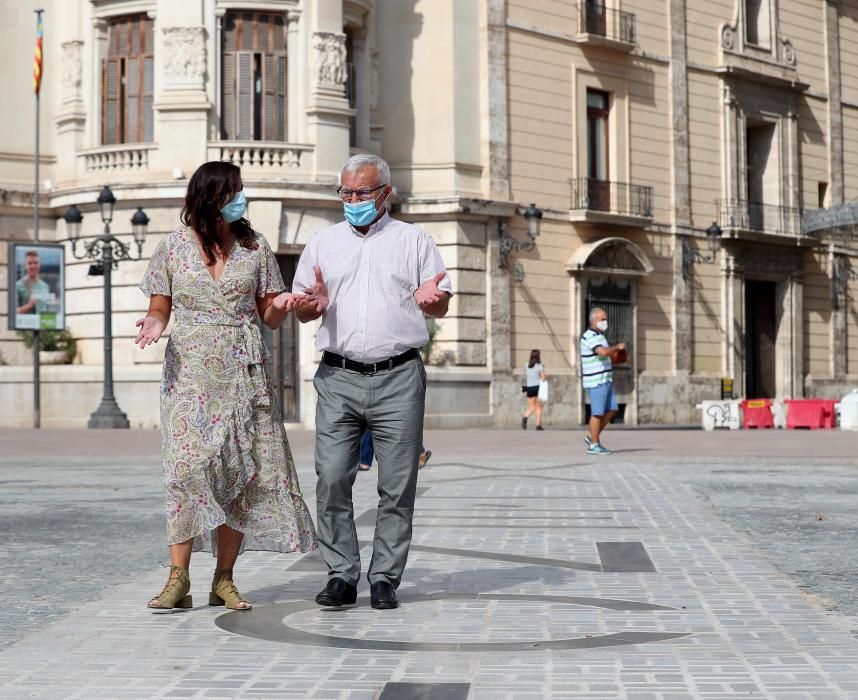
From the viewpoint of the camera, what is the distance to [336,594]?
21.8ft

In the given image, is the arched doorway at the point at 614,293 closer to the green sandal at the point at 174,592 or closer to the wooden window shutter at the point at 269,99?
the wooden window shutter at the point at 269,99

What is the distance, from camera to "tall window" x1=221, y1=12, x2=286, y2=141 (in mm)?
29234

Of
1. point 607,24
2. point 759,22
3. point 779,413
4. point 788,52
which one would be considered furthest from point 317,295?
point 788,52

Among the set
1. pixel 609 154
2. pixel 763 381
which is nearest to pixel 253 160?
pixel 609 154

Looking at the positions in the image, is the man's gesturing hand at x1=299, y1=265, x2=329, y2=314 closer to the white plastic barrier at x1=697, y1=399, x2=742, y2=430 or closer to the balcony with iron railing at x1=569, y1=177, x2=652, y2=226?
the white plastic barrier at x1=697, y1=399, x2=742, y2=430

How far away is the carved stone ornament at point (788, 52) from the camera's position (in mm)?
40031

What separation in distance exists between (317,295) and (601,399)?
39.0 feet

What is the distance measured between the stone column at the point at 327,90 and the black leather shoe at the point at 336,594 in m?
23.0

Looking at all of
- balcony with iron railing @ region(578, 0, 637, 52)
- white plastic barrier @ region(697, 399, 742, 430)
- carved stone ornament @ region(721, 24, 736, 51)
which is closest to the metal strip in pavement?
white plastic barrier @ region(697, 399, 742, 430)

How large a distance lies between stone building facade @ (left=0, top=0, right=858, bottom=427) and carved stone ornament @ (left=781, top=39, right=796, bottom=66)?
0.08 meters

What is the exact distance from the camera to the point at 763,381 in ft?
128

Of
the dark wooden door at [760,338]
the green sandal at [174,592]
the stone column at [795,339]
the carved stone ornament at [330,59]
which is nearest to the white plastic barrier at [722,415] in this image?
the dark wooden door at [760,338]

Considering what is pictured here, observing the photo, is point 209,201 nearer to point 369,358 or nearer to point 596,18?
point 369,358

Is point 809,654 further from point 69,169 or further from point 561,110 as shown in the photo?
point 561,110
